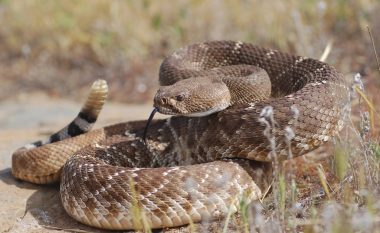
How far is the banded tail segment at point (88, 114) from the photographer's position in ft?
Answer: 22.4

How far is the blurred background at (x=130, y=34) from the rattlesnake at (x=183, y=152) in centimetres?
507

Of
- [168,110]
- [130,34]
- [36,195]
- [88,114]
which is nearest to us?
[168,110]

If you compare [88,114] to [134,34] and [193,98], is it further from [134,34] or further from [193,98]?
[134,34]

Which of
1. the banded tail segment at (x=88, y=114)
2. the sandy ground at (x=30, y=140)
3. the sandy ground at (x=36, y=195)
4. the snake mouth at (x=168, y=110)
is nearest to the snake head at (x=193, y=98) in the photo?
the snake mouth at (x=168, y=110)

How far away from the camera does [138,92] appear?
1260cm

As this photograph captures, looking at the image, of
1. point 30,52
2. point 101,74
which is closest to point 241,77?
point 101,74

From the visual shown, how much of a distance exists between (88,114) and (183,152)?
1271 mm

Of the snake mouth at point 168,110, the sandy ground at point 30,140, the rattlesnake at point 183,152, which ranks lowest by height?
the sandy ground at point 30,140

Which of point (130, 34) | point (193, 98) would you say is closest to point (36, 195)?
point (193, 98)

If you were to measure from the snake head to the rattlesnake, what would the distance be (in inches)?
3.6

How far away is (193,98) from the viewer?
20.2ft

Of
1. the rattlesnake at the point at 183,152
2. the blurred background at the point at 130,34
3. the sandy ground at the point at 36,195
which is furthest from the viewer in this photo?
the blurred background at the point at 130,34

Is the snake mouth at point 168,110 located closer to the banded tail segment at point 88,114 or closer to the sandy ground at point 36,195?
the banded tail segment at point 88,114

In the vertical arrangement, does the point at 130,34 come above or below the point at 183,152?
above
